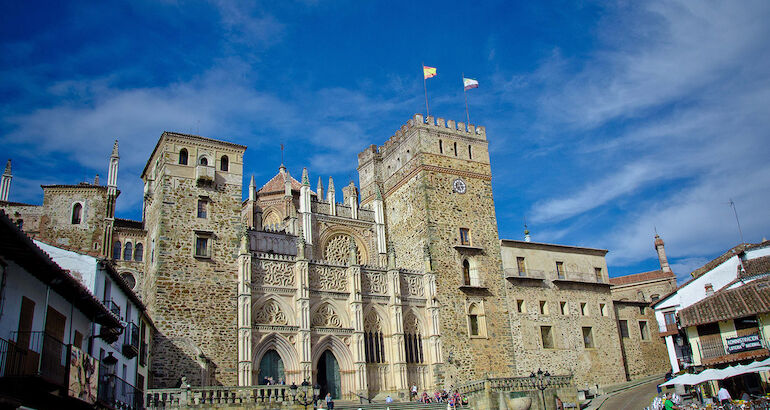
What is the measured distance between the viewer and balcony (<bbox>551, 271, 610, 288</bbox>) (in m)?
48.1

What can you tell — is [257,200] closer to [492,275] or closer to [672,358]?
[492,275]

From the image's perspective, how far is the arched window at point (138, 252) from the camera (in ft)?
134

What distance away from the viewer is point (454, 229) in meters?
46.2

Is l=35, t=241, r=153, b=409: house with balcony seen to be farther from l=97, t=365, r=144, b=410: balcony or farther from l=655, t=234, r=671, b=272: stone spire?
l=655, t=234, r=671, b=272: stone spire

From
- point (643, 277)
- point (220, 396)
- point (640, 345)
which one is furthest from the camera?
point (643, 277)

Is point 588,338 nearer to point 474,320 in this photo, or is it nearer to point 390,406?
point 474,320

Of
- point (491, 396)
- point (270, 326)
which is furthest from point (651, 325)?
point (270, 326)

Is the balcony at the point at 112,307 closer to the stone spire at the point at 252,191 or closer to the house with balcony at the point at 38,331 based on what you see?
the house with balcony at the point at 38,331

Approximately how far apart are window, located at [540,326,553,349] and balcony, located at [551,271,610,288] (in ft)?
11.9

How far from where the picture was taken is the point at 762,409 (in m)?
23.2

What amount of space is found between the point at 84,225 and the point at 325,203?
16286 mm

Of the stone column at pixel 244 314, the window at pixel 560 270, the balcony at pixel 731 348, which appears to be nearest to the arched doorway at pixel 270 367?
the stone column at pixel 244 314

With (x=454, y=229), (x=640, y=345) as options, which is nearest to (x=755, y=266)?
(x=640, y=345)

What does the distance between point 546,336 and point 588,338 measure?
3644 millimetres
